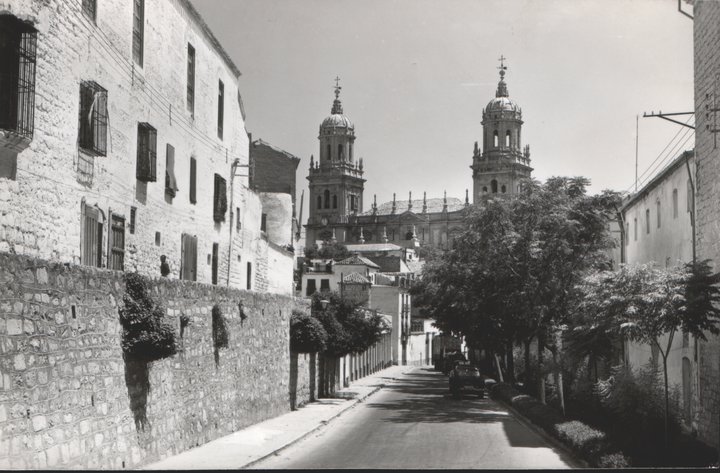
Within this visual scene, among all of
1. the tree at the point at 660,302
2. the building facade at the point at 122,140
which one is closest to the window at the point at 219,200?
the building facade at the point at 122,140

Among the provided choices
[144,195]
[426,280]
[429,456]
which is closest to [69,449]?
[429,456]

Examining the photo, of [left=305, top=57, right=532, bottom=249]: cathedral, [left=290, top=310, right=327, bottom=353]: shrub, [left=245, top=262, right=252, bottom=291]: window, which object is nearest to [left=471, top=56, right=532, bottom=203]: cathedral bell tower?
[left=305, top=57, right=532, bottom=249]: cathedral

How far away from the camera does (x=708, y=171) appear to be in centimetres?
2048

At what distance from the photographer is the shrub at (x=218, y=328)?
1709 cm

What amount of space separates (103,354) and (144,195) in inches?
389

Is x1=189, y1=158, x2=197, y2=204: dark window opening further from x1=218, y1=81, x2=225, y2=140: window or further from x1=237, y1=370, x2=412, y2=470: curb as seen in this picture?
x1=237, y1=370, x2=412, y2=470: curb

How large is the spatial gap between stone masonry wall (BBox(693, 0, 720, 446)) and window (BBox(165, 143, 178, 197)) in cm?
1289

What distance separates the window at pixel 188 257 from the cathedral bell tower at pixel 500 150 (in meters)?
129

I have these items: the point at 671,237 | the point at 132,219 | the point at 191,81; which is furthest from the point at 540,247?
the point at 132,219

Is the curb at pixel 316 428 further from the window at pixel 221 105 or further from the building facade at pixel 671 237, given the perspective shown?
the window at pixel 221 105

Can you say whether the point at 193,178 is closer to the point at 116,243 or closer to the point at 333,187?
the point at 116,243

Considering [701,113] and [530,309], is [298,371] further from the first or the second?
[701,113]

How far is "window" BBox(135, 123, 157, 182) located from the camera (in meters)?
20.4

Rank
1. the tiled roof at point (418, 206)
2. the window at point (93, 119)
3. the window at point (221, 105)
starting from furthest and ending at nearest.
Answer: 1. the tiled roof at point (418, 206)
2. the window at point (221, 105)
3. the window at point (93, 119)
